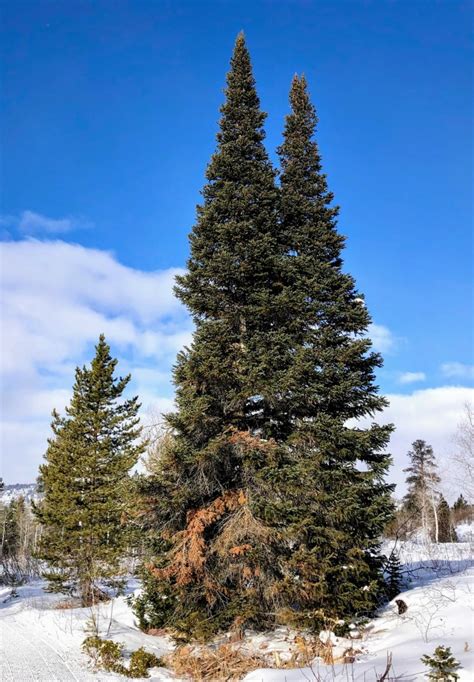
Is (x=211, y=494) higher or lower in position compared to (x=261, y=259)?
lower

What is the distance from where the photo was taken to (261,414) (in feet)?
35.9

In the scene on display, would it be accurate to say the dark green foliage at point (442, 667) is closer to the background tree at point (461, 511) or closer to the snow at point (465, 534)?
the snow at point (465, 534)

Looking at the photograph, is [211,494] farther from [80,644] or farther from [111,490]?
[111,490]

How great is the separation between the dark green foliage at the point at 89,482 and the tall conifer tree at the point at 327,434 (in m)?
7.59

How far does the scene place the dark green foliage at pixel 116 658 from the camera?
7.91 metres

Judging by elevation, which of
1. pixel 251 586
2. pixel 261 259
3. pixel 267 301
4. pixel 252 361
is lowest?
pixel 251 586

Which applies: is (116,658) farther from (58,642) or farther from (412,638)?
(412,638)

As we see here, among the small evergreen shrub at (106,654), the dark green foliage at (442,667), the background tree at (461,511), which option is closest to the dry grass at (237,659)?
the small evergreen shrub at (106,654)

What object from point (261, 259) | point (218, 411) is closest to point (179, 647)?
point (218, 411)

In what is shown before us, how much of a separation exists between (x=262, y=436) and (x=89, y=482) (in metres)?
8.78

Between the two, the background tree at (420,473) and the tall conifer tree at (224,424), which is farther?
the background tree at (420,473)

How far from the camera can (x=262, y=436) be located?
1079 centimetres

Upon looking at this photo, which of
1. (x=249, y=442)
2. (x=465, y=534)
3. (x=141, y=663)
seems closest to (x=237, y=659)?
(x=141, y=663)

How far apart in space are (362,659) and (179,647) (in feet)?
12.9
